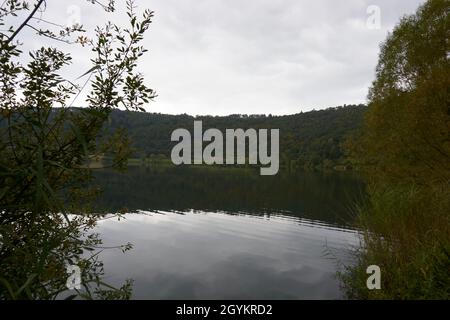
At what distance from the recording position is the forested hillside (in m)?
111

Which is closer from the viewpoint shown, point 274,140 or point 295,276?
point 295,276

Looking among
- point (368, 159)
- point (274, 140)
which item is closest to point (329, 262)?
point (368, 159)

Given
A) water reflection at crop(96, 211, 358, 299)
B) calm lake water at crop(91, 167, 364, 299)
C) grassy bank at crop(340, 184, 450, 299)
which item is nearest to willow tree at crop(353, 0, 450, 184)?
calm lake water at crop(91, 167, 364, 299)

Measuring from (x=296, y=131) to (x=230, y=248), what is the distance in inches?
4458

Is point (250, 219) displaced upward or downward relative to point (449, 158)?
downward

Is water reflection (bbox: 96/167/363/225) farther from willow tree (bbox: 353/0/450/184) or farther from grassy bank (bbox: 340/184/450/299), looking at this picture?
grassy bank (bbox: 340/184/450/299)

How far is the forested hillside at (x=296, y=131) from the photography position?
111 metres

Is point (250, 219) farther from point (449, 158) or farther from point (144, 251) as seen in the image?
point (449, 158)

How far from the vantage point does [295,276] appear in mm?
17016

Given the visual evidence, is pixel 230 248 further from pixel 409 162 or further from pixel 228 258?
pixel 409 162

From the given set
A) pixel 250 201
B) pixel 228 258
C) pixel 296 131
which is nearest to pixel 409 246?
pixel 228 258

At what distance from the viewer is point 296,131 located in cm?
13175

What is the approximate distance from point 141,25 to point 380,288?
30.7 feet
